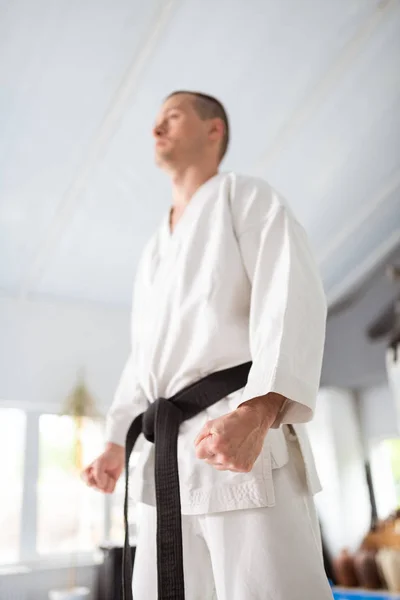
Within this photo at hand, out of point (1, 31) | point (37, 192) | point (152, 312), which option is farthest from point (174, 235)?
point (37, 192)

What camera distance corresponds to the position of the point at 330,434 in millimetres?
3898

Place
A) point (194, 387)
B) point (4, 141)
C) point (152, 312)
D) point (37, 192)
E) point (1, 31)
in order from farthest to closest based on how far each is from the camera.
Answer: point (37, 192)
point (4, 141)
point (1, 31)
point (152, 312)
point (194, 387)

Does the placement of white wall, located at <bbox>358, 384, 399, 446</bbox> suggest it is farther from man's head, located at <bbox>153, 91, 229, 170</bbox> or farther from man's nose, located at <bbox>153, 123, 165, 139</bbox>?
man's nose, located at <bbox>153, 123, 165, 139</bbox>

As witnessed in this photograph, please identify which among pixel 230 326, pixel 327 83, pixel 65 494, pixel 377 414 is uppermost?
pixel 327 83

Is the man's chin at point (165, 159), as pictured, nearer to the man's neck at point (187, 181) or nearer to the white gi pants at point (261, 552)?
the man's neck at point (187, 181)

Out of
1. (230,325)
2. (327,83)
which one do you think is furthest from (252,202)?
(327,83)

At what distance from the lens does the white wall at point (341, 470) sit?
3668 millimetres

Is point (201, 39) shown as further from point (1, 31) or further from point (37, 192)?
point (37, 192)

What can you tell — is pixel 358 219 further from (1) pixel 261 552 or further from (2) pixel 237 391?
(1) pixel 261 552

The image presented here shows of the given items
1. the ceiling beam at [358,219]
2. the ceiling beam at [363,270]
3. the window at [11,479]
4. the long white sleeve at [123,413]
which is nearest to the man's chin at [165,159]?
the long white sleeve at [123,413]

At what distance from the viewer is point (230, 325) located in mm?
900

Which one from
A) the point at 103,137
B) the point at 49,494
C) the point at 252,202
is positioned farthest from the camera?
the point at 49,494

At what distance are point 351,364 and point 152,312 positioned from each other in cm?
314

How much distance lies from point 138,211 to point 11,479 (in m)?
1.94
